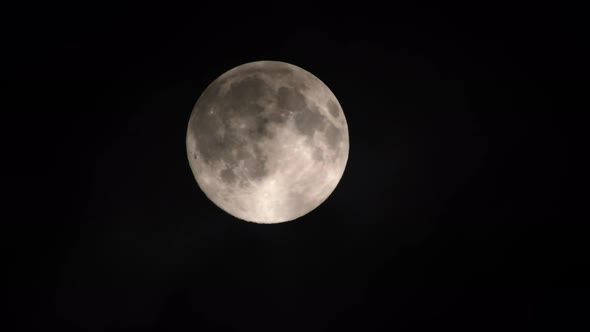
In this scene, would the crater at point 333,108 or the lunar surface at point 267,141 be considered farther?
the crater at point 333,108

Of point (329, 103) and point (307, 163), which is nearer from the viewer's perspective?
point (307, 163)

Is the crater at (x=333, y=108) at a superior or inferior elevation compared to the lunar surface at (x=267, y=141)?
superior

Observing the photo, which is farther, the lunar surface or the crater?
the crater

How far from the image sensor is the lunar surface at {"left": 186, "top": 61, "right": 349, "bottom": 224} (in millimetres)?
4000

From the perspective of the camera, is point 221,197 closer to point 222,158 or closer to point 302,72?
point 222,158

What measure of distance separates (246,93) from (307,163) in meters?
1.00

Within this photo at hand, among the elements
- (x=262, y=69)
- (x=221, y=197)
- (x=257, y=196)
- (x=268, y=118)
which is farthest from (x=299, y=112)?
(x=221, y=197)

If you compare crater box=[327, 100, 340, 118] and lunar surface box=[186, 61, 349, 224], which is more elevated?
crater box=[327, 100, 340, 118]

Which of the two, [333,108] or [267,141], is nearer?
[267,141]

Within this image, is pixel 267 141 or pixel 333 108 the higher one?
pixel 333 108

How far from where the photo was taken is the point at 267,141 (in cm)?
396

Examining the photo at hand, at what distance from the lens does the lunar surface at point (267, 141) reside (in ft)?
13.1

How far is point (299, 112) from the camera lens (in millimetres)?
4105

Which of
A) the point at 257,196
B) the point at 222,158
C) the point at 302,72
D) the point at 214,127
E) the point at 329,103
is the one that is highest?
the point at 302,72
